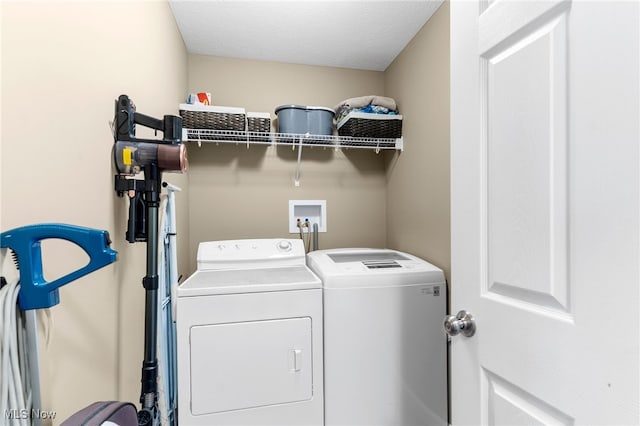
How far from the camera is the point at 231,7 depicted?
1695 millimetres

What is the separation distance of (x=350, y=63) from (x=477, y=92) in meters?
1.77

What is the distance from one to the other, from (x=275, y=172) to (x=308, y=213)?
42 centimetres

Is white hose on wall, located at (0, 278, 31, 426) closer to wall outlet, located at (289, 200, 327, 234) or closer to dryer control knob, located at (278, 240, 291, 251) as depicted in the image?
dryer control knob, located at (278, 240, 291, 251)

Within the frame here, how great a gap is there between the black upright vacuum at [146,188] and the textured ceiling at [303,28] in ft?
3.58

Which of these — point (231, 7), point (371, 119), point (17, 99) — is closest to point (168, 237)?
point (17, 99)

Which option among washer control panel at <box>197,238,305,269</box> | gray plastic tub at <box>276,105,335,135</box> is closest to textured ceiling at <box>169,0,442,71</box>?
gray plastic tub at <box>276,105,335,135</box>

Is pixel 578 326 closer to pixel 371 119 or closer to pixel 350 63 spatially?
pixel 371 119

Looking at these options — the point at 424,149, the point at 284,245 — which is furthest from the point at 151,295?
the point at 424,149

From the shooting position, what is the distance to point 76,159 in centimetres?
83

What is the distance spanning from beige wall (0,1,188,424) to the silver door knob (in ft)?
3.26

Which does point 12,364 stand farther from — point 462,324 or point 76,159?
point 462,324

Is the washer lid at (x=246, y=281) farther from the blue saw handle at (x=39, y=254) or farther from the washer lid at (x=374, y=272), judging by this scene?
the blue saw handle at (x=39, y=254)

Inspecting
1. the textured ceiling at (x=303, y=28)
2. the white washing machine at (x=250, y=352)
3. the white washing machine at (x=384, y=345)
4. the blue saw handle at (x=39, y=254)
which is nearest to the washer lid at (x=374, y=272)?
the white washing machine at (x=384, y=345)

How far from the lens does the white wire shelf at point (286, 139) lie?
193 centimetres
